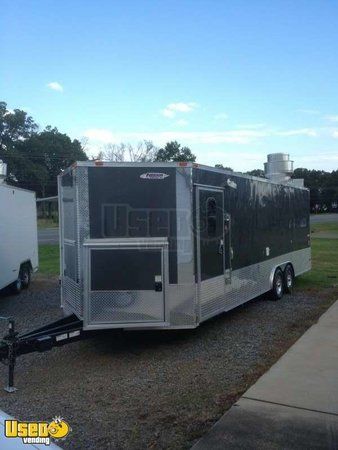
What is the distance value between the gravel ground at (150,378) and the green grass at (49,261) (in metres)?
7.70

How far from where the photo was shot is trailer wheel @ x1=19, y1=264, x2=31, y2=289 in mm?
13118

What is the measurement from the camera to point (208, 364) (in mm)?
6301

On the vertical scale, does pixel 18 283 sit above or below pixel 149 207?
below

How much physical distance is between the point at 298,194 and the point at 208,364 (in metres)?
7.36

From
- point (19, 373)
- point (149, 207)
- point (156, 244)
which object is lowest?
point (19, 373)

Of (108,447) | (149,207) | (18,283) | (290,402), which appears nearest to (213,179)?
(149,207)

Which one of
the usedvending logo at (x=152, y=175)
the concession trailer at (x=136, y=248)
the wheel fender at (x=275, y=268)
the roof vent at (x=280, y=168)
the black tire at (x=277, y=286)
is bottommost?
the black tire at (x=277, y=286)

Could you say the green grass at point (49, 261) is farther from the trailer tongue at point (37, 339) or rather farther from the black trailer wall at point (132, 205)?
the black trailer wall at point (132, 205)

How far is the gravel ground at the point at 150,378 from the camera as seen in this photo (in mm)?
4469

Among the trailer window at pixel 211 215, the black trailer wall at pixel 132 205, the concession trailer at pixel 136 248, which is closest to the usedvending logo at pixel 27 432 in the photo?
the concession trailer at pixel 136 248

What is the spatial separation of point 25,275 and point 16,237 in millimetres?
1687

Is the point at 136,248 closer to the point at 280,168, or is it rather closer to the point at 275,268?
the point at 275,268

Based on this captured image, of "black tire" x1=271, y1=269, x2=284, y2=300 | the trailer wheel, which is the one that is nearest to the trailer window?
"black tire" x1=271, y1=269, x2=284, y2=300

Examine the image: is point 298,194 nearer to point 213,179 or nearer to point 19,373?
point 213,179
